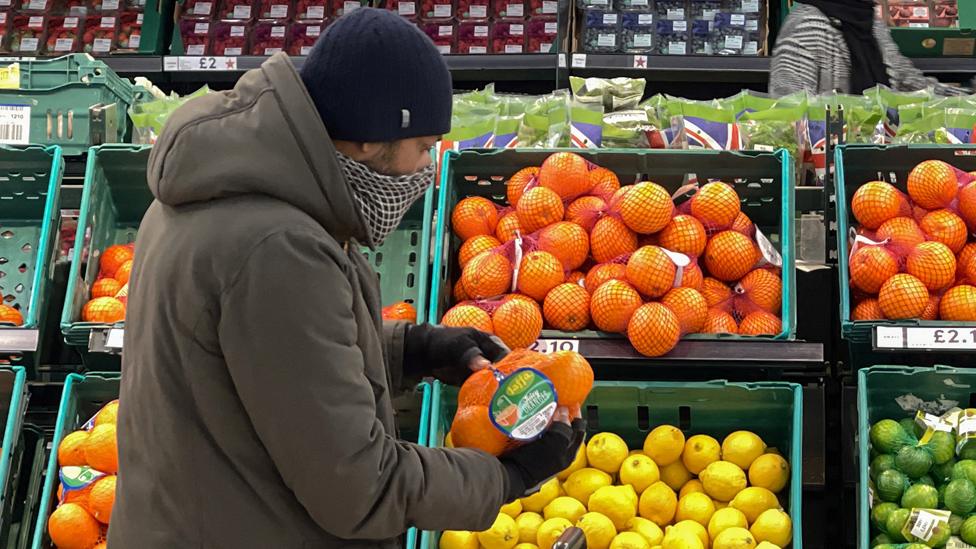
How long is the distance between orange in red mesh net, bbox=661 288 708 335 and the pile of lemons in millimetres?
252

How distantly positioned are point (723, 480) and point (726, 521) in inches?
4.3

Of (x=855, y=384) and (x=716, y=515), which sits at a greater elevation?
(x=855, y=384)

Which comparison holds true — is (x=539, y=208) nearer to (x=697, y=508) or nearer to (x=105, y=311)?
(x=697, y=508)

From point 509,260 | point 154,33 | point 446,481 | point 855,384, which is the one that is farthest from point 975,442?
point 154,33

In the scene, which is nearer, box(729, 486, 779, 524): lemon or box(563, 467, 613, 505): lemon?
box(729, 486, 779, 524): lemon

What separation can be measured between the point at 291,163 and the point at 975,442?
6.24 ft

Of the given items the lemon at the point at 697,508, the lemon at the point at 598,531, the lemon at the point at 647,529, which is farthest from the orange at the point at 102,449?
the lemon at the point at 697,508

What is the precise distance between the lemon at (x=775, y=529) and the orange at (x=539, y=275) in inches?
29.5

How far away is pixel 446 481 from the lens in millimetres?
1794

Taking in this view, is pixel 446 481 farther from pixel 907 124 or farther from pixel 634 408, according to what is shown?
pixel 907 124

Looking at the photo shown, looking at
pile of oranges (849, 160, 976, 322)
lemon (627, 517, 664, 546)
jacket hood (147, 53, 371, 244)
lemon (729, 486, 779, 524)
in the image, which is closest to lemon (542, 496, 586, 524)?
lemon (627, 517, 664, 546)

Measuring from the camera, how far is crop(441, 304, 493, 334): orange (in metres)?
2.91

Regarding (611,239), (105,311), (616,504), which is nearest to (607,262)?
(611,239)

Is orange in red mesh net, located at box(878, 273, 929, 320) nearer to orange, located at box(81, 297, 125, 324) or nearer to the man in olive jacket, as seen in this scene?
the man in olive jacket
